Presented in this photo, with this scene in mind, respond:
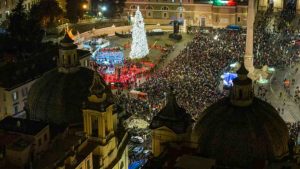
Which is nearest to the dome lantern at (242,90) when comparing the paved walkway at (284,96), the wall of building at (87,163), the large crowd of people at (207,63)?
the wall of building at (87,163)

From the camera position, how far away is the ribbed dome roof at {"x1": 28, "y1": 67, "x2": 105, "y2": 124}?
193 ft

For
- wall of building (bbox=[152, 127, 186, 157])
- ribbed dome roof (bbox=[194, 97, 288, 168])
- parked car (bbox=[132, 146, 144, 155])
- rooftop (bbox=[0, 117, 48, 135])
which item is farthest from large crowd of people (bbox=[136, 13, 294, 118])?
rooftop (bbox=[0, 117, 48, 135])

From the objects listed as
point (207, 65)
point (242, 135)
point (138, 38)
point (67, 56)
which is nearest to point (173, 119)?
point (242, 135)

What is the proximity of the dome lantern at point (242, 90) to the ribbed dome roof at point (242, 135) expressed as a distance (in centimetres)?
40

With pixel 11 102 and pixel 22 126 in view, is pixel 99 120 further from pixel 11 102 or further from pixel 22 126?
pixel 11 102

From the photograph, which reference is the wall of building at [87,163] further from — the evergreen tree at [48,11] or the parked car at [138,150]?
the evergreen tree at [48,11]

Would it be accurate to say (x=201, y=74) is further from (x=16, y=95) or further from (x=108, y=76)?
(x=16, y=95)

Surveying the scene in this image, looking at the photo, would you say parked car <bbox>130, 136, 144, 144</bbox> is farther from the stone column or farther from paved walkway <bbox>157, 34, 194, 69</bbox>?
paved walkway <bbox>157, 34, 194, 69</bbox>

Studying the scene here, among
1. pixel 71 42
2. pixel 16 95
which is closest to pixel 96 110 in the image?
pixel 71 42

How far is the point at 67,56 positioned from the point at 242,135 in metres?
22.0

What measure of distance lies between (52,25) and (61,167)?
80712 millimetres

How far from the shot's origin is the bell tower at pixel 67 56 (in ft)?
199

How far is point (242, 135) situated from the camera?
4694 cm

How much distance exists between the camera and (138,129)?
7094 cm
